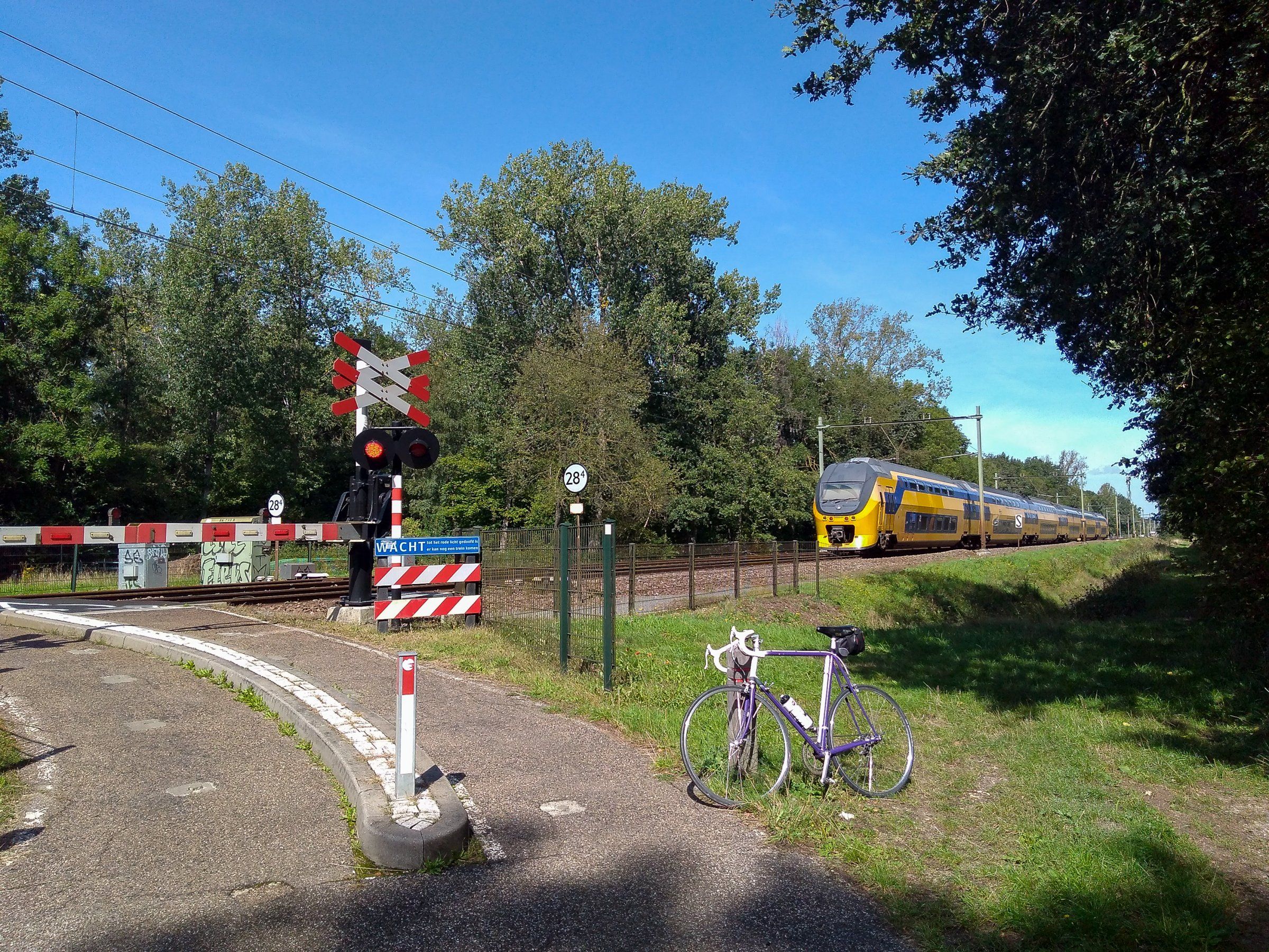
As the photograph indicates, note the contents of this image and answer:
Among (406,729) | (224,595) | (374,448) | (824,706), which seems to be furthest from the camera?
(224,595)

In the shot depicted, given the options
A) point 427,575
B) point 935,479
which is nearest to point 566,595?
point 427,575

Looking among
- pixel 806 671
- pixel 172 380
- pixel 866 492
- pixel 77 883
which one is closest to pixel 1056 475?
pixel 866 492

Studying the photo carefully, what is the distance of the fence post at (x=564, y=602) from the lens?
9844mm

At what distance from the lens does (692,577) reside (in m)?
17.7

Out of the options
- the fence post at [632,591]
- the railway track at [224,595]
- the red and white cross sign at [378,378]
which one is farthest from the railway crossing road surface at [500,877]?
the railway track at [224,595]

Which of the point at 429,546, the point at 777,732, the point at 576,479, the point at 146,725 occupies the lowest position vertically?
the point at 146,725

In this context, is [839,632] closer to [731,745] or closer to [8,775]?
[731,745]

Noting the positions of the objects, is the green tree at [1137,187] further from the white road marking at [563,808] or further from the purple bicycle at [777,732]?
the white road marking at [563,808]

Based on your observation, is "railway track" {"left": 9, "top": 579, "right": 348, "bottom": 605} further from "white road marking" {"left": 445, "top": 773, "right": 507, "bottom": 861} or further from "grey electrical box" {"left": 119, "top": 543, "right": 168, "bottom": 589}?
"white road marking" {"left": 445, "top": 773, "right": 507, "bottom": 861}

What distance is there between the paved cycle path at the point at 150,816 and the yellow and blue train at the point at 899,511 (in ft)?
86.9

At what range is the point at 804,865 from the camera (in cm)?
484

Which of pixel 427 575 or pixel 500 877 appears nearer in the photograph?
pixel 500 877

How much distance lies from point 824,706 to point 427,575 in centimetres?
654

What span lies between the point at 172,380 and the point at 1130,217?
40325mm
